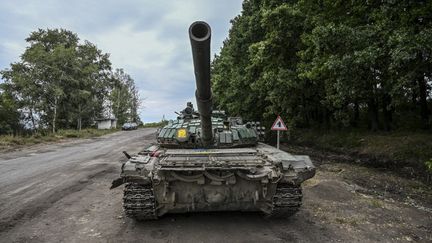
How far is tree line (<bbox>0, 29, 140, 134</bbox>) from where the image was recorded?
37.0m

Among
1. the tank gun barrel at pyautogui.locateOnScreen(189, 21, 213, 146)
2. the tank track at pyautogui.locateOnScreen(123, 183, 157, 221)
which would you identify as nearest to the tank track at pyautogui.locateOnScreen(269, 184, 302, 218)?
the tank gun barrel at pyautogui.locateOnScreen(189, 21, 213, 146)

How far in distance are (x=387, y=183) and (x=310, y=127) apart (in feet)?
52.8

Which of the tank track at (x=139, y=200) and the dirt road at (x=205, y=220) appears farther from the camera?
the tank track at (x=139, y=200)

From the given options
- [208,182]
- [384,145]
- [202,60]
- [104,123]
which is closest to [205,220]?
[208,182]

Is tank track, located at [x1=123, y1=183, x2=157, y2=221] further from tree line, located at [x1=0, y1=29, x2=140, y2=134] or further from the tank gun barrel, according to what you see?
tree line, located at [x1=0, y1=29, x2=140, y2=134]

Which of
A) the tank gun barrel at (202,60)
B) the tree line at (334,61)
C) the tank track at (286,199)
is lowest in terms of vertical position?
the tank track at (286,199)

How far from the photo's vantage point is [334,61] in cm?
1125

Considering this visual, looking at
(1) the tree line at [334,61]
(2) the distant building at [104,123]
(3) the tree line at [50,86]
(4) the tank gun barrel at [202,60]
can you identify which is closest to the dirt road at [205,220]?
(4) the tank gun barrel at [202,60]

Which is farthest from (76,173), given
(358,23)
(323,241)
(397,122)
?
(397,122)

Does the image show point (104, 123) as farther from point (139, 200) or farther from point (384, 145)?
point (139, 200)

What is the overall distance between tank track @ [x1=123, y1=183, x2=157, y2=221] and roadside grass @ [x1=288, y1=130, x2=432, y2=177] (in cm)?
840

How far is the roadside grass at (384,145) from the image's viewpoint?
1283cm

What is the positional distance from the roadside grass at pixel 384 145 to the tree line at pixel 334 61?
1.27 metres

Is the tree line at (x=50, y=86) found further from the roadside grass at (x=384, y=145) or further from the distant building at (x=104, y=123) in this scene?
the roadside grass at (x=384, y=145)
